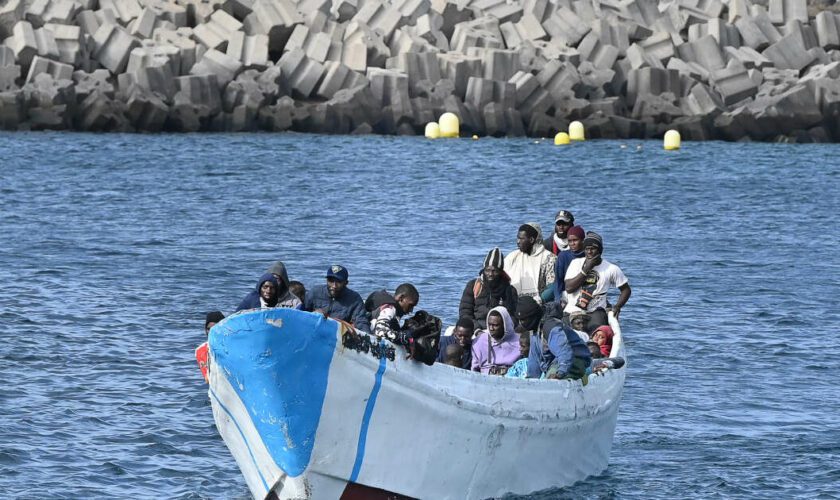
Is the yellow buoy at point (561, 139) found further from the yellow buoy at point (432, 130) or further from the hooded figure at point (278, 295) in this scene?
the hooded figure at point (278, 295)

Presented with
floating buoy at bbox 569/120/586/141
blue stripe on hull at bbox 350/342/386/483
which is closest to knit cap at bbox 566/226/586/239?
blue stripe on hull at bbox 350/342/386/483

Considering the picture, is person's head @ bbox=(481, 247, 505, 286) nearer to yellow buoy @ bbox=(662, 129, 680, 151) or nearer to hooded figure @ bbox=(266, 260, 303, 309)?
hooded figure @ bbox=(266, 260, 303, 309)

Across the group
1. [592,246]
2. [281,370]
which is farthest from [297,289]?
[281,370]

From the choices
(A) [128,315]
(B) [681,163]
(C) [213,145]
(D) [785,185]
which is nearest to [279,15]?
(C) [213,145]

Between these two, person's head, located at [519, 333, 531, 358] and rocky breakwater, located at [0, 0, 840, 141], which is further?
rocky breakwater, located at [0, 0, 840, 141]

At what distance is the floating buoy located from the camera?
6938cm

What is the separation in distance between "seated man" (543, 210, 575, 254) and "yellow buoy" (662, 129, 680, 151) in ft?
158

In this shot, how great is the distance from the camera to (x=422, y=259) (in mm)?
34219

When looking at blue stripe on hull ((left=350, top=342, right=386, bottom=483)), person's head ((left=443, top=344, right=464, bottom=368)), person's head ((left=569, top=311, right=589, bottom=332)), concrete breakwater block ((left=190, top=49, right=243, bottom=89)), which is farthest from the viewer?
concrete breakwater block ((left=190, top=49, right=243, bottom=89))

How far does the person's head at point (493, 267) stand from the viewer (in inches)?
678

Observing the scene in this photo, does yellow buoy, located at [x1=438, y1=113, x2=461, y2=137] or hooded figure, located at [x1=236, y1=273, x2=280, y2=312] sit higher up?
hooded figure, located at [x1=236, y1=273, x2=280, y2=312]

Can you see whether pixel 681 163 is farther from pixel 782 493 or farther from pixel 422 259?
pixel 782 493

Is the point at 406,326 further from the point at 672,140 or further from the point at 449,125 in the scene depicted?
the point at 672,140

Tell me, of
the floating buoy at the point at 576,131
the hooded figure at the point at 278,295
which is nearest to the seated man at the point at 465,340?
the hooded figure at the point at 278,295
